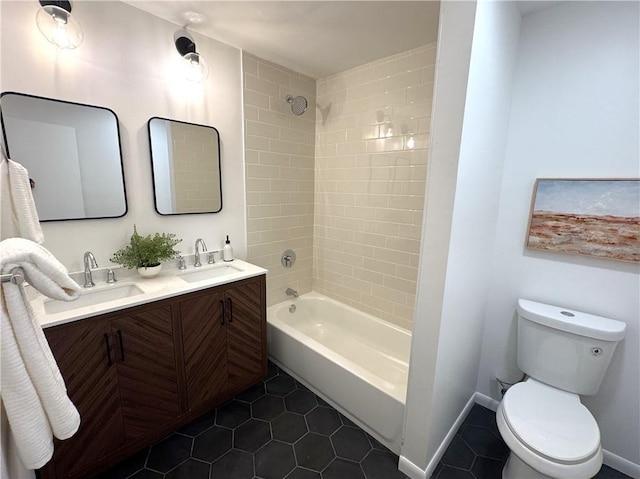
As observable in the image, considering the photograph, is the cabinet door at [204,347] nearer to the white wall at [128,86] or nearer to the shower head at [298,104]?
the white wall at [128,86]

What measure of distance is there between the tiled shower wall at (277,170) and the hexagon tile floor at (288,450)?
1021 mm

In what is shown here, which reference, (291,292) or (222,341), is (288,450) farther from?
(291,292)

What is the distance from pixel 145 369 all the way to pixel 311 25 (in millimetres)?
2193

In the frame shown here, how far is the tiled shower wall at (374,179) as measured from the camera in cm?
209

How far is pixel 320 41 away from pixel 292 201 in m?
1.24

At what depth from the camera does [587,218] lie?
1509 millimetres

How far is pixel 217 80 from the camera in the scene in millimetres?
1999

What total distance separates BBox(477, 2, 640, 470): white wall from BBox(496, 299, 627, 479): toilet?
16 cm

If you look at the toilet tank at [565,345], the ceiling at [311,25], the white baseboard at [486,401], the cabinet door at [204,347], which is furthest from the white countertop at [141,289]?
the white baseboard at [486,401]

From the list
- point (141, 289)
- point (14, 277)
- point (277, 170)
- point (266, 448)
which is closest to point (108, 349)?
point (141, 289)

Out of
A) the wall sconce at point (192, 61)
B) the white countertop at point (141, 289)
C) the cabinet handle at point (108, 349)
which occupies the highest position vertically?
the wall sconce at point (192, 61)

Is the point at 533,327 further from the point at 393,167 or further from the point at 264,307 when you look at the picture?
the point at 264,307

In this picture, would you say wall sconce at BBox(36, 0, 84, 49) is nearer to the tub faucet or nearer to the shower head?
the shower head

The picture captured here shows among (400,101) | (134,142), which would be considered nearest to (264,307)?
(134,142)
